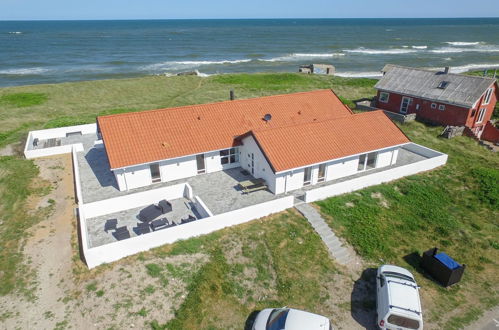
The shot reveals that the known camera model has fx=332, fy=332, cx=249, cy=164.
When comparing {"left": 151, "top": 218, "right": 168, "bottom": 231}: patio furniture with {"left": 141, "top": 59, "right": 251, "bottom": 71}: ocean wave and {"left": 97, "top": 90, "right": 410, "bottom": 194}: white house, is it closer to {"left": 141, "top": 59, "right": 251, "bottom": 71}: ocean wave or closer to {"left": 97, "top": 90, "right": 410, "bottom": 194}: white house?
{"left": 97, "top": 90, "right": 410, "bottom": 194}: white house

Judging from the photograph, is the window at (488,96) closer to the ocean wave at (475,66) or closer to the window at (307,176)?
the window at (307,176)

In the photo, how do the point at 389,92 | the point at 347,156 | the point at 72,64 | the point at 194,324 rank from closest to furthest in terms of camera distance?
the point at 194,324, the point at 347,156, the point at 389,92, the point at 72,64

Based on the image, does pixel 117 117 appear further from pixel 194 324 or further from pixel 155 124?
pixel 194 324

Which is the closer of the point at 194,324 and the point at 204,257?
the point at 194,324

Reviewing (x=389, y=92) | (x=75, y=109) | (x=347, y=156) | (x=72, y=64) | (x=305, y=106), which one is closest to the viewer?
(x=347, y=156)

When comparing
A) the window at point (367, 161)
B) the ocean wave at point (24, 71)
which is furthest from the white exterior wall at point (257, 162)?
the ocean wave at point (24, 71)

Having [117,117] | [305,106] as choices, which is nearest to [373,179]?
[305,106]
